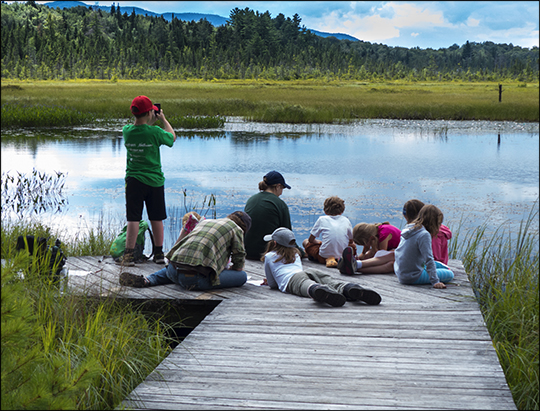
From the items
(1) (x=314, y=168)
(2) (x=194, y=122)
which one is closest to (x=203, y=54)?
(2) (x=194, y=122)

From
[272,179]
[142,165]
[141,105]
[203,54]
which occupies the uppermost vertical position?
[203,54]


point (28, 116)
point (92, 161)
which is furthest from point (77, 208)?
point (28, 116)

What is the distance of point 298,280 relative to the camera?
4.81m

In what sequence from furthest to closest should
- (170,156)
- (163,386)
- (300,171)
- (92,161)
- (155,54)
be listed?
1. (155,54)
2. (170,156)
3. (92,161)
4. (300,171)
5. (163,386)

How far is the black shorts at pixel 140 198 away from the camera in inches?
221

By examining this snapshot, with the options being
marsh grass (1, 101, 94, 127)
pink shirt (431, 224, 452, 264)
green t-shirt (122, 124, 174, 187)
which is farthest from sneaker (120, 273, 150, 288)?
marsh grass (1, 101, 94, 127)

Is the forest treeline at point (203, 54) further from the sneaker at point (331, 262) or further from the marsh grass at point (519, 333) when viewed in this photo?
the marsh grass at point (519, 333)

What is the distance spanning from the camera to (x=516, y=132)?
86.3 ft

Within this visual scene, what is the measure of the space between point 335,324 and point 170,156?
51.9ft

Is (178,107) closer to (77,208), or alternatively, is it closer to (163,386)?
(77,208)

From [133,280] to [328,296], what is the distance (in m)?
1.81

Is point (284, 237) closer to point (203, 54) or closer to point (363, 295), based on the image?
point (363, 295)

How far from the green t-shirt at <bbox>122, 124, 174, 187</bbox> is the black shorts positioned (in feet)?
0.19

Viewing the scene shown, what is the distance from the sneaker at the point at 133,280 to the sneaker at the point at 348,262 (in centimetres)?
196
